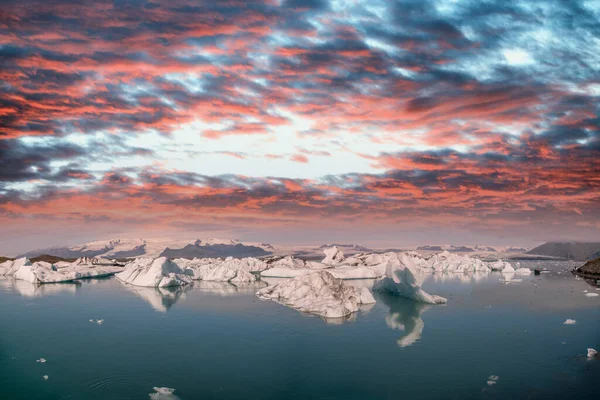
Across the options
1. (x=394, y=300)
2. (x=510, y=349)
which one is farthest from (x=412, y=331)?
(x=394, y=300)

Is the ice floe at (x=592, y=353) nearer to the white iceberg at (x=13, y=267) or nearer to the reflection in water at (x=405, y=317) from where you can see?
the reflection in water at (x=405, y=317)

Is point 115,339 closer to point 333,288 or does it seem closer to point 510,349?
point 333,288

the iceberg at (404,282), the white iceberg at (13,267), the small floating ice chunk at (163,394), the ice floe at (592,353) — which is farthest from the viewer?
the white iceberg at (13,267)

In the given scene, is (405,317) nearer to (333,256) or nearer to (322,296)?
(322,296)

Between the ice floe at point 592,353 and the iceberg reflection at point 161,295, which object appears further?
the iceberg reflection at point 161,295

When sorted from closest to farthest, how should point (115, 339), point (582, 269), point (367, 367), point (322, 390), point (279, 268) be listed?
point (322, 390)
point (367, 367)
point (115, 339)
point (279, 268)
point (582, 269)

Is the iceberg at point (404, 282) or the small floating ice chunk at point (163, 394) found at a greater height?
the iceberg at point (404, 282)

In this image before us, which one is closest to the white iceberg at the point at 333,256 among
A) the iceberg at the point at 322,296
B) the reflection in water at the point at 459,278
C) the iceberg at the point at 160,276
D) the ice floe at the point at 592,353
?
the reflection in water at the point at 459,278
